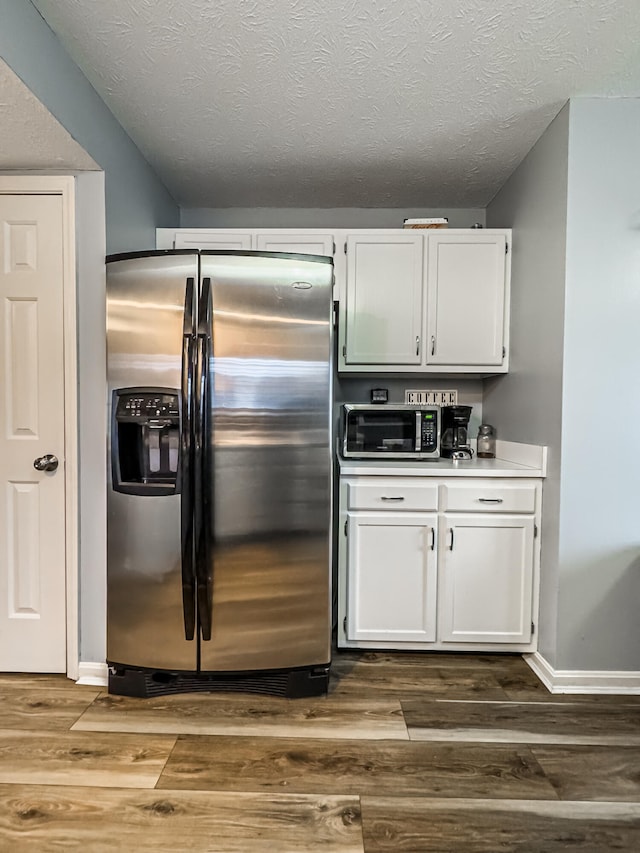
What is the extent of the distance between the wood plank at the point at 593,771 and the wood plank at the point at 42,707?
174 cm

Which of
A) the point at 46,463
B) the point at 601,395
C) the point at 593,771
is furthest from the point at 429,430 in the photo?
the point at 46,463

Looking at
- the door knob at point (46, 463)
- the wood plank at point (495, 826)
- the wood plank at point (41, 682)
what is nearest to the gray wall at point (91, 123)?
the door knob at point (46, 463)

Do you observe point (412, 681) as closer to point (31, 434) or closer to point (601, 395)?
point (601, 395)

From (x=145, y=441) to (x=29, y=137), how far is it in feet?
3.99

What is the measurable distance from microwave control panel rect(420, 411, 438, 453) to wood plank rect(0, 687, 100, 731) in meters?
1.91

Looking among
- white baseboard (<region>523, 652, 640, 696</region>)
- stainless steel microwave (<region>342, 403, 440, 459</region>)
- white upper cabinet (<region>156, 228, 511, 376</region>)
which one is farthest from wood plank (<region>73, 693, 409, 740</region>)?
white upper cabinet (<region>156, 228, 511, 376</region>)

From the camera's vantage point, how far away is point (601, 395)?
2.12 metres

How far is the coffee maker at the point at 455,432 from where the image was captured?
288 cm

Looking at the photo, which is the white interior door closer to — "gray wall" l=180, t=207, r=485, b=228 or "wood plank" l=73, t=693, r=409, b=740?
"wood plank" l=73, t=693, r=409, b=740

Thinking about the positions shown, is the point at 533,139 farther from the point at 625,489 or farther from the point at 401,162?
the point at 625,489

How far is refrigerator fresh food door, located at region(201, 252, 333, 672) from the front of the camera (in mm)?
2000

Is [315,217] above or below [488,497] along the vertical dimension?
above

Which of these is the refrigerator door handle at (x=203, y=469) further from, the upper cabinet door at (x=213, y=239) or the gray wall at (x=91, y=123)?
the upper cabinet door at (x=213, y=239)

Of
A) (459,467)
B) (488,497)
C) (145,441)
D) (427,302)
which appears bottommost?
(488,497)
